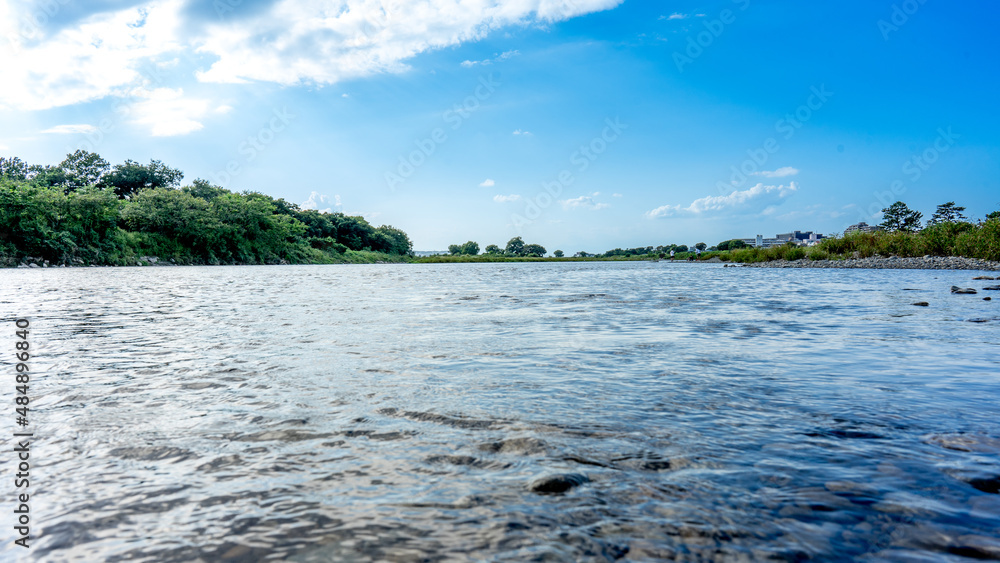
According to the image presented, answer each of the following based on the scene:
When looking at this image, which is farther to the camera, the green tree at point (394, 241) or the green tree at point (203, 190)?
the green tree at point (394, 241)

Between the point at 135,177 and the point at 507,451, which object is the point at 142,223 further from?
the point at 507,451

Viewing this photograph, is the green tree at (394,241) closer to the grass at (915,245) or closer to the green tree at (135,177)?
the green tree at (135,177)

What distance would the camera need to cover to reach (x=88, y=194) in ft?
165

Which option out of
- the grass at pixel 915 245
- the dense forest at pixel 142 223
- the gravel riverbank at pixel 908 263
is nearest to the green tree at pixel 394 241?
the dense forest at pixel 142 223

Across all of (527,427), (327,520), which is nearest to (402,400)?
(527,427)

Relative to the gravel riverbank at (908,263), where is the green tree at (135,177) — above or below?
above

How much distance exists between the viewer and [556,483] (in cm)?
287

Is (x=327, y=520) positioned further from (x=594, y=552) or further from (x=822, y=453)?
(x=822, y=453)

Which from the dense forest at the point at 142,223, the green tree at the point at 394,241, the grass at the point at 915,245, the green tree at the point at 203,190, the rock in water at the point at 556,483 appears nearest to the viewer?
the rock in water at the point at 556,483

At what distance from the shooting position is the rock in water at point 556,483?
9.18ft

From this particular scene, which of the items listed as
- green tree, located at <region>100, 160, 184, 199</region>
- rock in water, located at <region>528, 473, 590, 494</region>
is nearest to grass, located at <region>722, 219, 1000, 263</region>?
rock in water, located at <region>528, 473, 590, 494</region>

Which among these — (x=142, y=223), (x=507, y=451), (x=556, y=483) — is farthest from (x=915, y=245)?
(x=142, y=223)

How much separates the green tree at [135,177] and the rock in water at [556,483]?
3900 inches

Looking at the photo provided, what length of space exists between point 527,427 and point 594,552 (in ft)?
5.45
